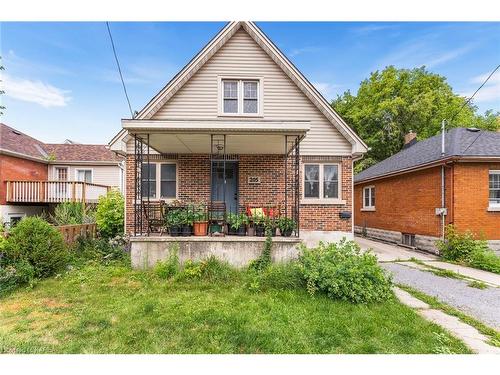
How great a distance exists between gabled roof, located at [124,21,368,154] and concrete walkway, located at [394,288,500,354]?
18.1 feet

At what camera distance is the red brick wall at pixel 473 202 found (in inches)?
388

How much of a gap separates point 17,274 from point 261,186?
6.80 meters

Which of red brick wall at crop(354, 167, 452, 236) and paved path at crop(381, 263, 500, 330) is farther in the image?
red brick wall at crop(354, 167, 452, 236)

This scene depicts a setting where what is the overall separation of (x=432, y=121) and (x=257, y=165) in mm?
23783

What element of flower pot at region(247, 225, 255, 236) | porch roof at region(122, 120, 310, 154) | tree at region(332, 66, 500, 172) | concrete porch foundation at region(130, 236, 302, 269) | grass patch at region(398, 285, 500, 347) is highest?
tree at region(332, 66, 500, 172)

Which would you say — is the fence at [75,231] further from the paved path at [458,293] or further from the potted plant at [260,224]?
the paved path at [458,293]

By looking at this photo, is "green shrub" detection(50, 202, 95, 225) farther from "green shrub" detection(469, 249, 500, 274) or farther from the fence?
"green shrub" detection(469, 249, 500, 274)

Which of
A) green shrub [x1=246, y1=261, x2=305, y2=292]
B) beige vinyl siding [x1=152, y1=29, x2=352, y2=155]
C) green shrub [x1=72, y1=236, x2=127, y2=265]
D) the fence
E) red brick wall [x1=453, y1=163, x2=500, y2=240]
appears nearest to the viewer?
green shrub [x1=246, y1=261, x2=305, y2=292]

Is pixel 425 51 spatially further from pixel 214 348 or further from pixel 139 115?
pixel 214 348

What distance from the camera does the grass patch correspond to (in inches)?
156

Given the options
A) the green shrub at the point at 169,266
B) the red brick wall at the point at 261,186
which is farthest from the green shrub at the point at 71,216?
the green shrub at the point at 169,266

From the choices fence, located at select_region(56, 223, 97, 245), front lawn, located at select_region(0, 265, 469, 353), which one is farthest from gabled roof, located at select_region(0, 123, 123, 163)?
front lawn, located at select_region(0, 265, 469, 353)

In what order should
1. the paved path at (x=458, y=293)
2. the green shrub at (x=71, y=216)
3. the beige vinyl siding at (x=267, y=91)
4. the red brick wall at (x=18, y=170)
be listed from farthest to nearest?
the red brick wall at (x=18, y=170)
the green shrub at (x=71, y=216)
the beige vinyl siding at (x=267, y=91)
the paved path at (x=458, y=293)

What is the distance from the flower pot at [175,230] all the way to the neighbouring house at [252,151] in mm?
2609
